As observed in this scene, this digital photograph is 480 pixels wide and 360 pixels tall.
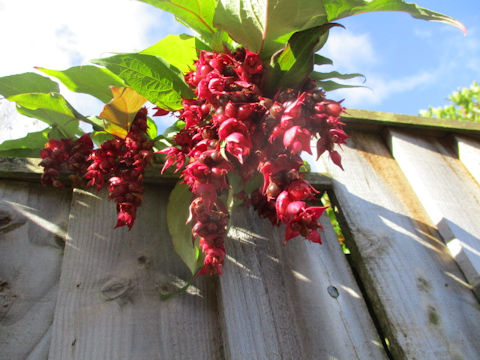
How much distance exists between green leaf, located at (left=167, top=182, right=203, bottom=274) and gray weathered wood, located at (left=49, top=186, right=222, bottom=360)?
10 centimetres

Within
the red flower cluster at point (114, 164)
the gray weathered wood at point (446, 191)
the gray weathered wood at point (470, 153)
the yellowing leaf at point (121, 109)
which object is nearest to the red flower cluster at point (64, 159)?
the red flower cluster at point (114, 164)

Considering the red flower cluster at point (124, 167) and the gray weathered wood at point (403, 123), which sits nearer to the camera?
the red flower cluster at point (124, 167)

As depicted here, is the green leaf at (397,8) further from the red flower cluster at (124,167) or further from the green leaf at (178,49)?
the red flower cluster at (124,167)

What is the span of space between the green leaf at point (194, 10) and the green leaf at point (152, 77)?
0.13 metres

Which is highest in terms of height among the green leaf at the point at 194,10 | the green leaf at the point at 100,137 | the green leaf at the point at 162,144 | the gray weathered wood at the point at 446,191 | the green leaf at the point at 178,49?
the green leaf at the point at 178,49

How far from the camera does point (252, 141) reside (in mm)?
856

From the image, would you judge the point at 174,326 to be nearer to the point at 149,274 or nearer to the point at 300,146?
the point at 149,274

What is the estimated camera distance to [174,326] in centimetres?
98

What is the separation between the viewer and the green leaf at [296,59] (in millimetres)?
904

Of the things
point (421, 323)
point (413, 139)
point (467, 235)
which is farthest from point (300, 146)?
point (413, 139)

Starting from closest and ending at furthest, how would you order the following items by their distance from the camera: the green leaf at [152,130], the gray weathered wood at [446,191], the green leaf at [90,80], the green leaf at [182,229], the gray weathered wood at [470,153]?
the green leaf at [182,229] < the green leaf at [90,80] < the gray weathered wood at [446,191] < the green leaf at [152,130] < the gray weathered wood at [470,153]

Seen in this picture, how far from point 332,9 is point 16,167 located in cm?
102

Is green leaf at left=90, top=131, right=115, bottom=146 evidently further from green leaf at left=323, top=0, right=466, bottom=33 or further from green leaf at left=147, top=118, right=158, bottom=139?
green leaf at left=323, top=0, right=466, bottom=33

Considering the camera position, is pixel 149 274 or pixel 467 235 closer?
pixel 149 274
